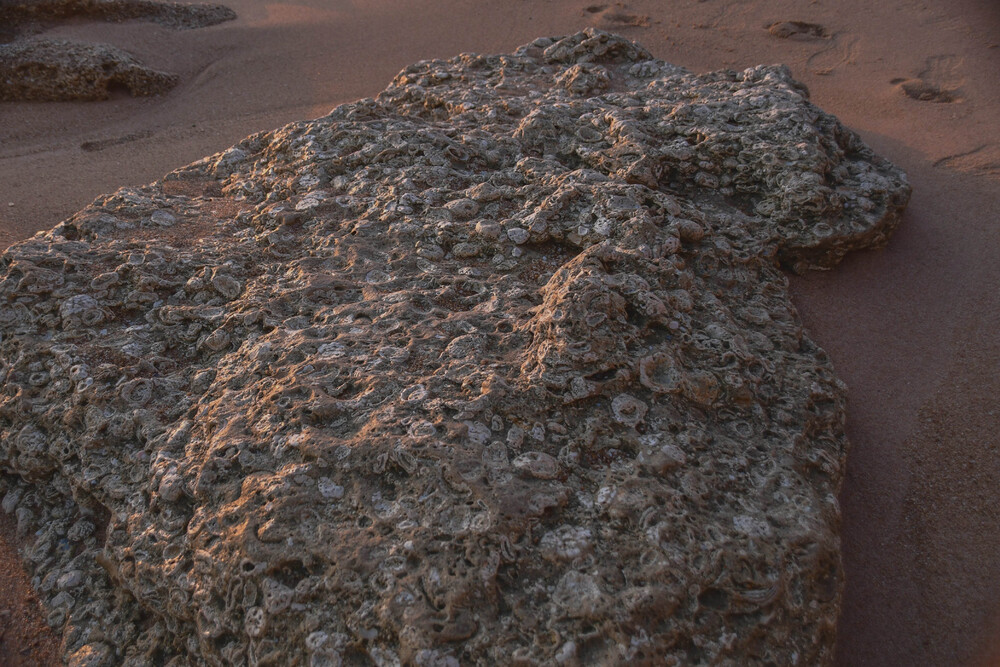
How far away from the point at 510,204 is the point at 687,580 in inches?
58.6

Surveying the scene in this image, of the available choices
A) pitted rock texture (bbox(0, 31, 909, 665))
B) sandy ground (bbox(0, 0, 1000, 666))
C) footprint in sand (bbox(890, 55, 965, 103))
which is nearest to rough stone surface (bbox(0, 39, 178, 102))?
sandy ground (bbox(0, 0, 1000, 666))

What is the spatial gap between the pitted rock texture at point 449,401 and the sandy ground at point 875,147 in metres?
0.24

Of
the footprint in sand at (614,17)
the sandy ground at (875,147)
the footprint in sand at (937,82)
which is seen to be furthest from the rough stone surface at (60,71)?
the footprint in sand at (937,82)

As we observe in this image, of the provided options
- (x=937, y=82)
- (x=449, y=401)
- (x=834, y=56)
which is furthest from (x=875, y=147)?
(x=449, y=401)

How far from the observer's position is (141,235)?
2566 millimetres

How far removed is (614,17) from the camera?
614 centimetres

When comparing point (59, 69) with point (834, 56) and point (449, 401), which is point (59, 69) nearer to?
point (449, 401)

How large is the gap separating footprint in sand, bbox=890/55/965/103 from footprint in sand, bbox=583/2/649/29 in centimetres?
221

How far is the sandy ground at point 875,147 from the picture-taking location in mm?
1906

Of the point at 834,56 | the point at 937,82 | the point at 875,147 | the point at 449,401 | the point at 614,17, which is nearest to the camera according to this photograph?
the point at 449,401

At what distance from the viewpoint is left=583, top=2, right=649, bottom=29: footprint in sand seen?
6.03 m

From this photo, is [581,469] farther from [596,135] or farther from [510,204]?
[596,135]

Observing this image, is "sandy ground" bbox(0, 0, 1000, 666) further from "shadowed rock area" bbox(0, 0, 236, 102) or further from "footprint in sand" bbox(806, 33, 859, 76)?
"shadowed rock area" bbox(0, 0, 236, 102)

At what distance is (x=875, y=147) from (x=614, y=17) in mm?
3059
